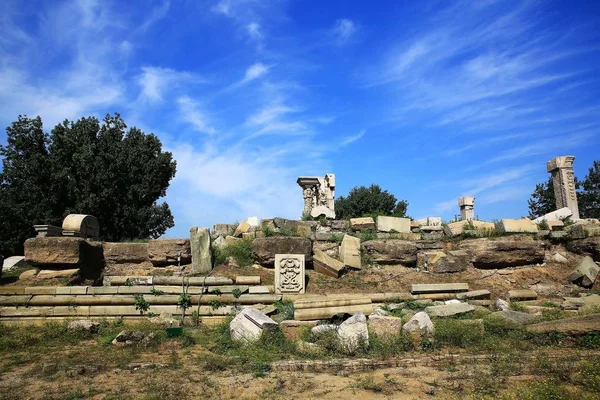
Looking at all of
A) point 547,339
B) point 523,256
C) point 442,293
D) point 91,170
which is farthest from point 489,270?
point 91,170

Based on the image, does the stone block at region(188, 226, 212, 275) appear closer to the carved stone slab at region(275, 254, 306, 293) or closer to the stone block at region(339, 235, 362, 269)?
the carved stone slab at region(275, 254, 306, 293)

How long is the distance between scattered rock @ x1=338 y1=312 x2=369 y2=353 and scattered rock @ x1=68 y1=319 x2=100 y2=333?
15.3ft

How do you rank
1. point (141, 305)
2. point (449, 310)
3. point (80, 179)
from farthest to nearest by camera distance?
point (80, 179) < point (141, 305) < point (449, 310)

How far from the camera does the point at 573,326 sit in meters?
7.10

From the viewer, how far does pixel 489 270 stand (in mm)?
12430

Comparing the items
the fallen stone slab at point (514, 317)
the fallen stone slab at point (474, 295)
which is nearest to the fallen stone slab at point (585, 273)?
the fallen stone slab at point (474, 295)

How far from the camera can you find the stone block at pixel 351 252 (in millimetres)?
11859

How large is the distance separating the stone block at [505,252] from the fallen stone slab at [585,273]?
95 centimetres

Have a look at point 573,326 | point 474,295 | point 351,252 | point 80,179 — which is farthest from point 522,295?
point 80,179

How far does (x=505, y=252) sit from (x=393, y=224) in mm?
3142

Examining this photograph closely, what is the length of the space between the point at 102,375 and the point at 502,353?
220 inches

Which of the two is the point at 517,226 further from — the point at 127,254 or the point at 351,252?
the point at 127,254

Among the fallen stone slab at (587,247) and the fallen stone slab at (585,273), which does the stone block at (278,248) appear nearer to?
the fallen stone slab at (585,273)

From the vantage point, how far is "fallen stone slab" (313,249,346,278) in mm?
11500
